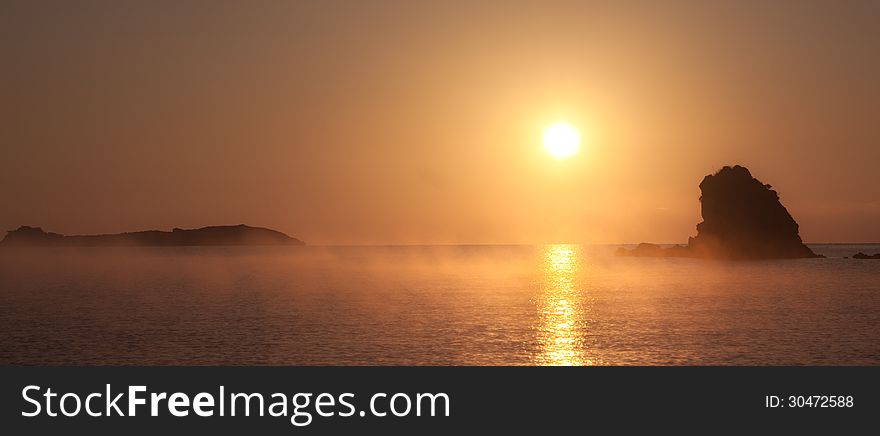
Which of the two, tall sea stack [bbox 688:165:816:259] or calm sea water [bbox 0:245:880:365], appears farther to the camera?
tall sea stack [bbox 688:165:816:259]

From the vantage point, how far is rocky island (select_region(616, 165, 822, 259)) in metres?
184

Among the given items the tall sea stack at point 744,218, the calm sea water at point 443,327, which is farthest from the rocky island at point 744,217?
the calm sea water at point 443,327

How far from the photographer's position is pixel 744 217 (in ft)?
611

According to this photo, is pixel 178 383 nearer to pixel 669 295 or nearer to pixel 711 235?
pixel 669 295

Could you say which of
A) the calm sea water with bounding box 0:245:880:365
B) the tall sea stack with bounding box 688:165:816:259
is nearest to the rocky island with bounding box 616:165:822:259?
the tall sea stack with bounding box 688:165:816:259

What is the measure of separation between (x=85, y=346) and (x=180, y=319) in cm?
1642

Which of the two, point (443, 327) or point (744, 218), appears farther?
point (744, 218)

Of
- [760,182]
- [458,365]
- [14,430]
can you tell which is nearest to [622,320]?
[458,365]

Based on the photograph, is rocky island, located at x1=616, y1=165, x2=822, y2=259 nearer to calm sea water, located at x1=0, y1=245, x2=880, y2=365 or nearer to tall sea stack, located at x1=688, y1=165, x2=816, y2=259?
tall sea stack, located at x1=688, y1=165, x2=816, y2=259

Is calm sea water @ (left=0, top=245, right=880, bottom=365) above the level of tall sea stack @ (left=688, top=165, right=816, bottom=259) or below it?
below

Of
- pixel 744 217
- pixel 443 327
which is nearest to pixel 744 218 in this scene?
pixel 744 217

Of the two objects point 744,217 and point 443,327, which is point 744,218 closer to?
point 744,217

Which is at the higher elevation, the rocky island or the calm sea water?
the rocky island

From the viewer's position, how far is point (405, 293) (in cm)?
9638
